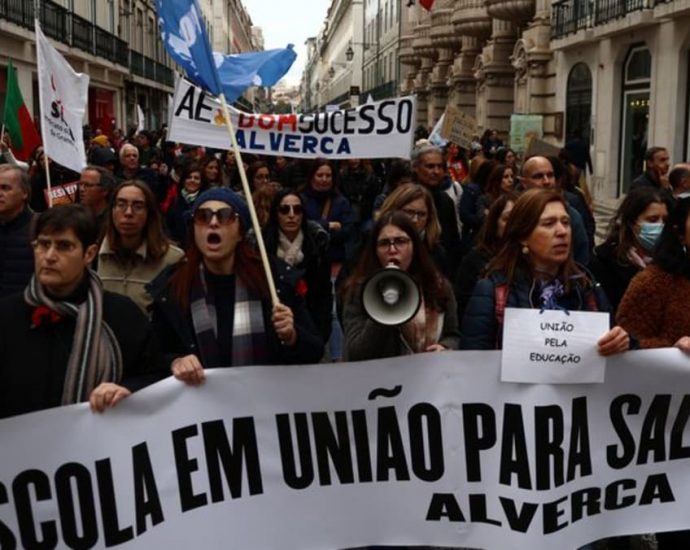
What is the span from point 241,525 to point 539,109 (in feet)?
74.8

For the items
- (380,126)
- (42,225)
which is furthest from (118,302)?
(380,126)

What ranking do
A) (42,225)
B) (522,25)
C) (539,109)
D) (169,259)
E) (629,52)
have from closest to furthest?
(42,225)
(169,259)
(629,52)
(539,109)
(522,25)

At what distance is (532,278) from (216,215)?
1219 mm

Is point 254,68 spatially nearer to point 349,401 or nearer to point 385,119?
point 385,119

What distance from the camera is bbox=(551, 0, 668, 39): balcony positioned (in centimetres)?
1875

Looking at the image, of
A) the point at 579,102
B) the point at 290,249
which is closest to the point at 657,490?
the point at 290,249

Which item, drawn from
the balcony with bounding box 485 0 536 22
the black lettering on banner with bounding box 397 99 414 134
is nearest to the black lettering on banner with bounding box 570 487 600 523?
the black lettering on banner with bounding box 397 99 414 134

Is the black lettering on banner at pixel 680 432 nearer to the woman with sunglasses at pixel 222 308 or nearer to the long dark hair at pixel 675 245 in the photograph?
the long dark hair at pixel 675 245

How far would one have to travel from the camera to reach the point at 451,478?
11.7 ft

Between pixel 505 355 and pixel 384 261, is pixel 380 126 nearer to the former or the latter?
pixel 384 261

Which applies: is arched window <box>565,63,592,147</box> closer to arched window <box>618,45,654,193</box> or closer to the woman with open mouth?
arched window <box>618,45,654,193</box>

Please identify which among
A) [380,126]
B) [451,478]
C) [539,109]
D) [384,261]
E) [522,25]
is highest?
[522,25]

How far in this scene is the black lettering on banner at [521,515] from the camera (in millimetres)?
3520

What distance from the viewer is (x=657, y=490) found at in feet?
12.0
